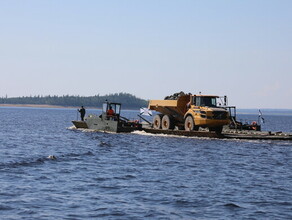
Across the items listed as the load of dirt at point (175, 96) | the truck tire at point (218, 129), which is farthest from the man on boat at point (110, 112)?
the truck tire at point (218, 129)

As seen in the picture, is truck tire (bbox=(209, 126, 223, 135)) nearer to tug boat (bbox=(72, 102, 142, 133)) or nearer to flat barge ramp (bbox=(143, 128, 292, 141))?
flat barge ramp (bbox=(143, 128, 292, 141))

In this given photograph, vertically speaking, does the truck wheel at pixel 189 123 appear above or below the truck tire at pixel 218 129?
above

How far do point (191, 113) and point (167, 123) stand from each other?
439 cm

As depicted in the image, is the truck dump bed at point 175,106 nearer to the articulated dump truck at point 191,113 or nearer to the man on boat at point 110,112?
the articulated dump truck at point 191,113

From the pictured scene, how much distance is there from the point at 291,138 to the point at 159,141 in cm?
974

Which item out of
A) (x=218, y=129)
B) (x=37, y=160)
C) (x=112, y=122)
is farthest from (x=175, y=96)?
(x=37, y=160)

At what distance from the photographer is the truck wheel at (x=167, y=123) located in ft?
151

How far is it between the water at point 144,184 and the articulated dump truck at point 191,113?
7.73 m

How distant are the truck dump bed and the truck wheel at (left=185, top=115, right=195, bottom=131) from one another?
216cm

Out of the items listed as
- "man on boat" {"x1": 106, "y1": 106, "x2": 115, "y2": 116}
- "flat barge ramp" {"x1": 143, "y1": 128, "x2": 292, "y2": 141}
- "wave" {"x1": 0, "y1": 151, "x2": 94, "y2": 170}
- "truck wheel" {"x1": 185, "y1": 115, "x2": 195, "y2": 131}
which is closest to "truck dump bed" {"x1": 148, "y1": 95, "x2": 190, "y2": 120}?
"flat barge ramp" {"x1": 143, "y1": 128, "x2": 292, "y2": 141}

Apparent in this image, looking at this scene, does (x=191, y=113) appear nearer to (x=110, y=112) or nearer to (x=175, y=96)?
(x=175, y=96)

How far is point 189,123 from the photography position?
43.2 m

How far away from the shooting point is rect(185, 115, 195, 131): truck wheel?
42438mm

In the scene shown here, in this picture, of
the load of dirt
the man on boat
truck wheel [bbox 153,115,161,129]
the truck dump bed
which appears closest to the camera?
the truck dump bed
